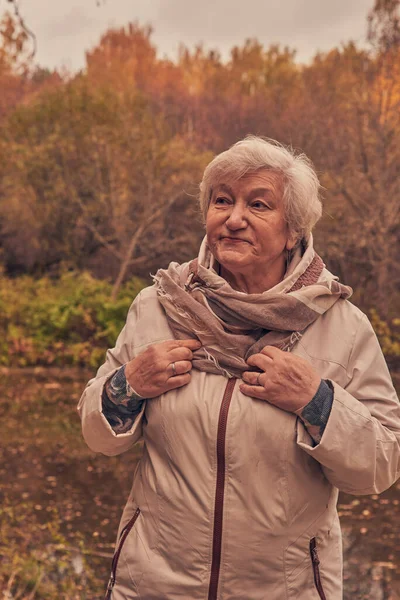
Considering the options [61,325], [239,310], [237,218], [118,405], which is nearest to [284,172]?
[237,218]

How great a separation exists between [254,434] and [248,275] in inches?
19.4

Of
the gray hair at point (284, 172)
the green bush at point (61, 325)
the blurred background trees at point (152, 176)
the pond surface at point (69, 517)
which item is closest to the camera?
the gray hair at point (284, 172)

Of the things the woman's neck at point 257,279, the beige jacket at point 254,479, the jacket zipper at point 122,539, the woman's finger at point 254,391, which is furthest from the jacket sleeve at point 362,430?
the jacket zipper at point 122,539

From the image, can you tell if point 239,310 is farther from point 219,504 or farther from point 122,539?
point 122,539

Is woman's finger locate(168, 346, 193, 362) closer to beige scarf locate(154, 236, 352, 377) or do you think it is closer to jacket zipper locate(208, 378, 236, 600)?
beige scarf locate(154, 236, 352, 377)

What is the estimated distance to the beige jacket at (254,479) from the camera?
2.08m

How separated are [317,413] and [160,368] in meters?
0.43

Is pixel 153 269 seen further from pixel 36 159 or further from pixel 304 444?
pixel 304 444

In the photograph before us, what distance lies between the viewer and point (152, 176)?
18562 millimetres

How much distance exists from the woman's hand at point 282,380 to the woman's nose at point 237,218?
1.20 feet

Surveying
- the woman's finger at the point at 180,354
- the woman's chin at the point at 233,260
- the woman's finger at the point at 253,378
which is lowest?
the woman's finger at the point at 253,378

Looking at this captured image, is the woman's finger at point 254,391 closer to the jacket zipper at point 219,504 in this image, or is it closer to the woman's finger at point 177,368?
the jacket zipper at point 219,504

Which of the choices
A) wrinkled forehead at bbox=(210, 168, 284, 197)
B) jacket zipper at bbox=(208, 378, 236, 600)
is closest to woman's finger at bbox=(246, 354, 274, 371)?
jacket zipper at bbox=(208, 378, 236, 600)

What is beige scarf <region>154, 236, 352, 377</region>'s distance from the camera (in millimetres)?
2180
